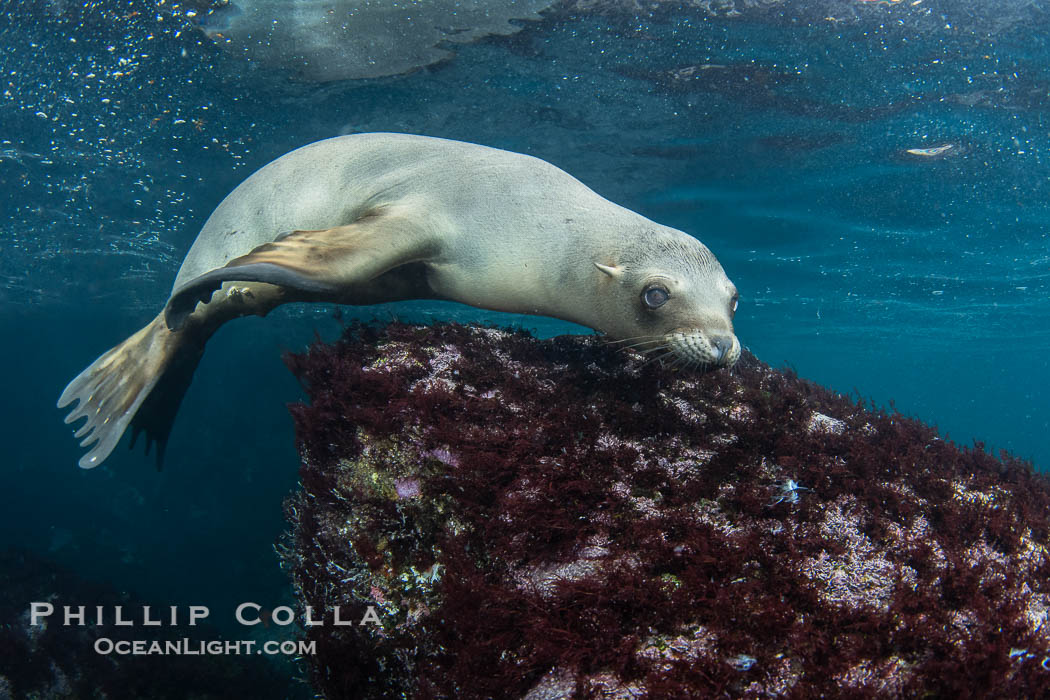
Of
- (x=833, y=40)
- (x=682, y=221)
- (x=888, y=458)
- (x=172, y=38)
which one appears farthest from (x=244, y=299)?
(x=682, y=221)

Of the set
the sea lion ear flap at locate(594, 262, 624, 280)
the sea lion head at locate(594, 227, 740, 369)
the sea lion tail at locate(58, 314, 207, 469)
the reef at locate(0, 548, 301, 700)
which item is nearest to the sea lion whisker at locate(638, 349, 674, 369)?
the sea lion head at locate(594, 227, 740, 369)

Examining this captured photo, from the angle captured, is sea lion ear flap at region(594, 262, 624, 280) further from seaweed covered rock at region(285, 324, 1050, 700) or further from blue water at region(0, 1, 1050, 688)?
blue water at region(0, 1, 1050, 688)

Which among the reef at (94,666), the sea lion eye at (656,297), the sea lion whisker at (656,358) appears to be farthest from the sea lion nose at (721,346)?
the reef at (94,666)

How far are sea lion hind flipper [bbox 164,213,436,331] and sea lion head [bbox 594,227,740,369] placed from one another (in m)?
1.16

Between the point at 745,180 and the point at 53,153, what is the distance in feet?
48.3

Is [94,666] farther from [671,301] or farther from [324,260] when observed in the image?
[671,301]

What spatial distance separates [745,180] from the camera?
12273 mm

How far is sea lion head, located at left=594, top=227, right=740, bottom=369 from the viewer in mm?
2684

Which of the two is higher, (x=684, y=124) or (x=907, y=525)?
(x=684, y=124)

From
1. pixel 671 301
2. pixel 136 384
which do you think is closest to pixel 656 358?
pixel 671 301

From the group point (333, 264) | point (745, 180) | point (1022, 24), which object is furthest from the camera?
point (745, 180)

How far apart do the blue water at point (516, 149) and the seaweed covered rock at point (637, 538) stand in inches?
58.1

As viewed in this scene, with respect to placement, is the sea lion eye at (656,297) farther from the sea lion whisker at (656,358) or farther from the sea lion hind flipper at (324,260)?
the sea lion hind flipper at (324,260)

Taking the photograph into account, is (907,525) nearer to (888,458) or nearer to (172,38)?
(888,458)
